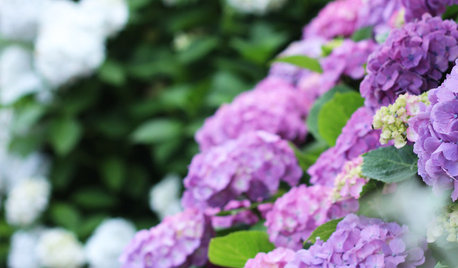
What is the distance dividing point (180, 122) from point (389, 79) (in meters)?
1.72

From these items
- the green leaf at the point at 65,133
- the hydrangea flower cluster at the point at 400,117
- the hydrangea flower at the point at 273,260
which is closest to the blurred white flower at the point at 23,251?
the green leaf at the point at 65,133

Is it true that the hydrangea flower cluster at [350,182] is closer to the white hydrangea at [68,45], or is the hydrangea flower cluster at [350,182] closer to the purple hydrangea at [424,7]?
the purple hydrangea at [424,7]

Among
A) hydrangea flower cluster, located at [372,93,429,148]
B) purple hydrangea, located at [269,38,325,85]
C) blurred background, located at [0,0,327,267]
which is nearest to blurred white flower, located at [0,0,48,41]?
A: blurred background, located at [0,0,327,267]

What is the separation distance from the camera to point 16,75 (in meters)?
2.74

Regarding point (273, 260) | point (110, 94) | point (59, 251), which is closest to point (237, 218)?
point (273, 260)

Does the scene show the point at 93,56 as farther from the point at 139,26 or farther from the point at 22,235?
the point at 22,235

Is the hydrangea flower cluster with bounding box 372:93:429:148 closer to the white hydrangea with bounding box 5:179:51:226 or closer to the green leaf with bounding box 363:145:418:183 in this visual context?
the green leaf with bounding box 363:145:418:183

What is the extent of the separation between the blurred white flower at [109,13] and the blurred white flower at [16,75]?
0.41m

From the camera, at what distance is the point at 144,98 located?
9.36 ft

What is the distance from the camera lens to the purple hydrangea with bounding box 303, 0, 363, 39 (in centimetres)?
159

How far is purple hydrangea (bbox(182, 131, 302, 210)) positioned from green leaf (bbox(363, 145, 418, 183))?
0.36 metres

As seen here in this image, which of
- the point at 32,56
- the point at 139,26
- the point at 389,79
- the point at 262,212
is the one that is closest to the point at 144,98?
the point at 139,26

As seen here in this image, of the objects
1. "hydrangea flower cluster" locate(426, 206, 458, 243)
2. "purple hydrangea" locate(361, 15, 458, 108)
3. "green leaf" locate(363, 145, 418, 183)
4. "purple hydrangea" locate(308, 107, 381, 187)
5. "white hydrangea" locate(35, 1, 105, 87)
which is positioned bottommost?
"hydrangea flower cluster" locate(426, 206, 458, 243)

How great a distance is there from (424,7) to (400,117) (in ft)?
1.18
